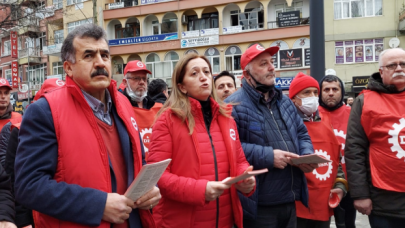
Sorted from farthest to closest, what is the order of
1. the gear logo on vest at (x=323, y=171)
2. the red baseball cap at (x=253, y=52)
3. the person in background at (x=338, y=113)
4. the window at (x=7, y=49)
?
the window at (x=7, y=49)
the person in background at (x=338, y=113)
the gear logo on vest at (x=323, y=171)
the red baseball cap at (x=253, y=52)

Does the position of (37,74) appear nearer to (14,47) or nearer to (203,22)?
(14,47)

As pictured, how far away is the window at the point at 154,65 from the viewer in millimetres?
31938

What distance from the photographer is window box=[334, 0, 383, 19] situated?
2517cm

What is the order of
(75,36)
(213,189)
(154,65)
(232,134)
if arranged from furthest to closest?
(154,65) < (232,134) < (213,189) < (75,36)

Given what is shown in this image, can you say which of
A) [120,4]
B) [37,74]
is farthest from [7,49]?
[120,4]

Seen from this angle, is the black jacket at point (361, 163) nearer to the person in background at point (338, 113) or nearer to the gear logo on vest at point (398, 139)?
the gear logo on vest at point (398, 139)

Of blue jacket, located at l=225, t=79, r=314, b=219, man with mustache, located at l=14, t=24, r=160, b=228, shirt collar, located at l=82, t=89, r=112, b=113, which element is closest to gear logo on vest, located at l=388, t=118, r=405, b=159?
blue jacket, located at l=225, t=79, r=314, b=219

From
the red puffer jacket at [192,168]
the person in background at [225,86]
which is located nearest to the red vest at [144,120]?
the person in background at [225,86]

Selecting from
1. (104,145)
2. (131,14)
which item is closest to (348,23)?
(131,14)

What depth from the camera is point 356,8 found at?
2572cm

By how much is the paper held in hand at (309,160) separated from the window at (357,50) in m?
24.2

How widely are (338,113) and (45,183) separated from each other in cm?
388

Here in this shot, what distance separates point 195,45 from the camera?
99.3 ft

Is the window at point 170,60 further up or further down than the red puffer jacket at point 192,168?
further up
